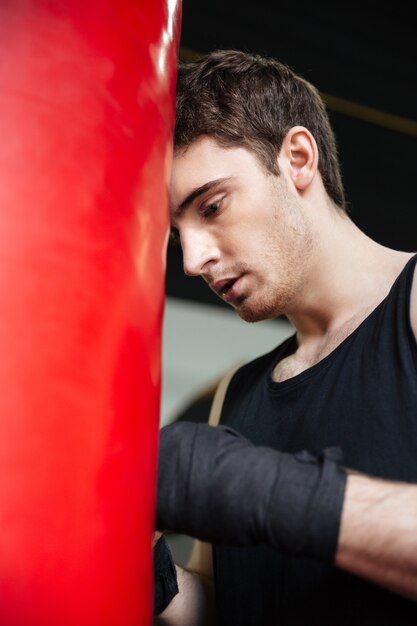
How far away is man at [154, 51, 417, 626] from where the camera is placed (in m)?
0.58

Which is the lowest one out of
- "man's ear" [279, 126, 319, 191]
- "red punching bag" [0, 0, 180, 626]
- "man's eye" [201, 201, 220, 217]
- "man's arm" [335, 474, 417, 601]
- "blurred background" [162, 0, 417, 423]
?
"man's arm" [335, 474, 417, 601]

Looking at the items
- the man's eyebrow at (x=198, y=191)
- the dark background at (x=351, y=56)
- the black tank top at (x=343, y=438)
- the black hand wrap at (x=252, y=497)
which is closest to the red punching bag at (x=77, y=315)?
the black hand wrap at (x=252, y=497)

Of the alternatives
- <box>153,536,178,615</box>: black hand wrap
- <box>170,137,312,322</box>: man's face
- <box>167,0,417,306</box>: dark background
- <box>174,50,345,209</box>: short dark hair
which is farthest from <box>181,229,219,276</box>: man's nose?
<box>167,0,417,306</box>: dark background

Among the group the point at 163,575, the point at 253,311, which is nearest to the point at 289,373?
the point at 253,311

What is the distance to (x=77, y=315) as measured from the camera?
495 mm

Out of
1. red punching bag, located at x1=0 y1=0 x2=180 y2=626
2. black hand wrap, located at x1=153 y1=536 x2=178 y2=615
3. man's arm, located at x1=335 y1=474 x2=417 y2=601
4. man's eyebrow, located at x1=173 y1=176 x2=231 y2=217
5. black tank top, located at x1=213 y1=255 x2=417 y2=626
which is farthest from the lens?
man's eyebrow, located at x1=173 y1=176 x2=231 y2=217

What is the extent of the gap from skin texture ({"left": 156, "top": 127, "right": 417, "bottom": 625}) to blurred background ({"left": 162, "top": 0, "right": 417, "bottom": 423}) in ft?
3.54

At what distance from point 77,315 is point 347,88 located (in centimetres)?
200

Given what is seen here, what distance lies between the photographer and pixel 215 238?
1078 mm

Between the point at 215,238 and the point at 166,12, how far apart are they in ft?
1.57

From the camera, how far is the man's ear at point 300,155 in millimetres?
1143

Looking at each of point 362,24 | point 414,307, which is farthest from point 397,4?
point 414,307

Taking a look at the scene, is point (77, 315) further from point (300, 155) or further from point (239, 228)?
point (300, 155)

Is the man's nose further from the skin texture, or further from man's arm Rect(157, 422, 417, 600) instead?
man's arm Rect(157, 422, 417, 600)
